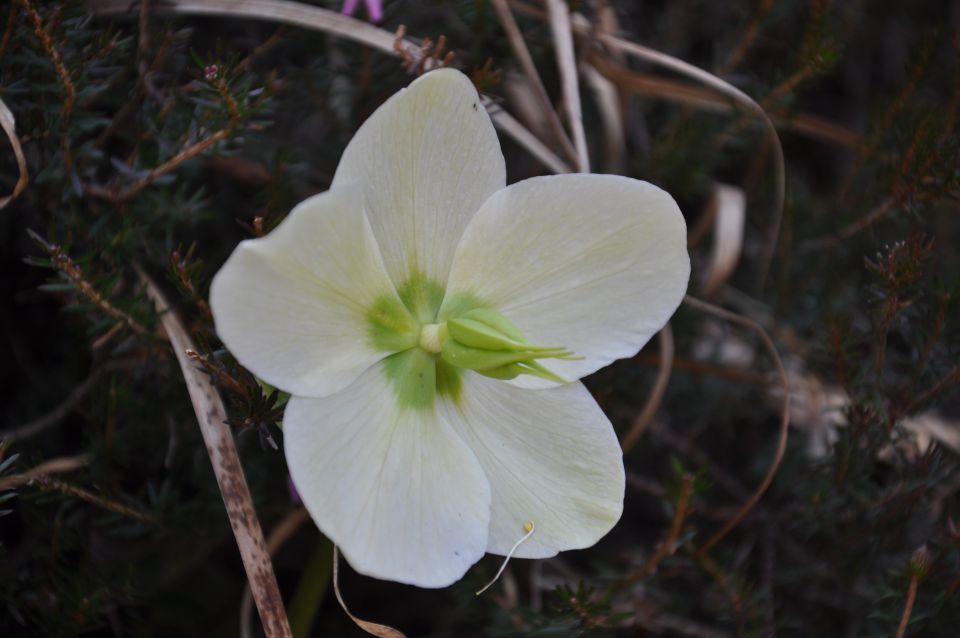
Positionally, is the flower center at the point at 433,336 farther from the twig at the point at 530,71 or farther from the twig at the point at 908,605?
the twig at the point at 908,605

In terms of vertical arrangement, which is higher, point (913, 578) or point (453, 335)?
point (453, 335)

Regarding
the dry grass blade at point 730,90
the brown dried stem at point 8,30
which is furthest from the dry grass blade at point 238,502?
the dry grass blade at point 730,90

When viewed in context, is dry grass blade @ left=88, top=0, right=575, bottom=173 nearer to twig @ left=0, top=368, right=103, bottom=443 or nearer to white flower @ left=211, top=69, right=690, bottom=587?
white flower @ left=211, top=69, right=690, bottom=587

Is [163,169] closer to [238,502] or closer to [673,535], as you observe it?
[238,502]

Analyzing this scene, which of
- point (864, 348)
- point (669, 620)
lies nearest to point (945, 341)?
point (864, 348)

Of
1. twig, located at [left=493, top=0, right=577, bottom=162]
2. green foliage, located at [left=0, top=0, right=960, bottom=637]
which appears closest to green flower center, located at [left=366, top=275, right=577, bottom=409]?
green foliage, located at [left=0, top=0, right=960, bottom=637]

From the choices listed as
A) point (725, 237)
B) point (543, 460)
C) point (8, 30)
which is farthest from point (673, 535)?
point (8, 30)
